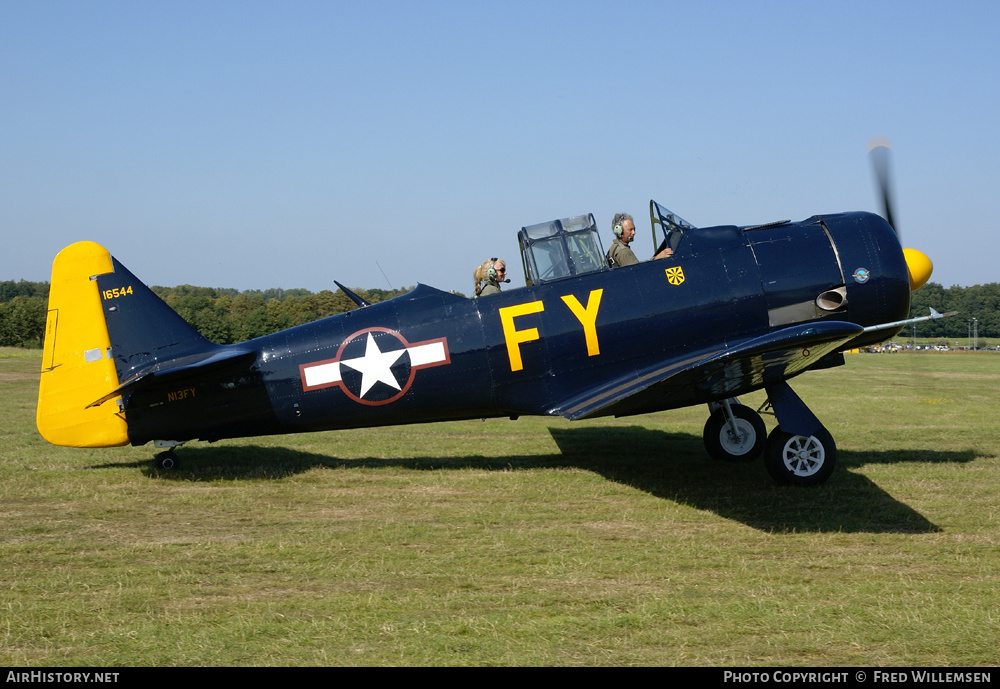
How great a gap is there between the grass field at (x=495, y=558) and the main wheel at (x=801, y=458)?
0.16 m

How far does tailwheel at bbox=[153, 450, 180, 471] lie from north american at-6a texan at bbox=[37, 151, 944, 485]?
505mm

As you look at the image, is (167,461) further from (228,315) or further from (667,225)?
(228,315)

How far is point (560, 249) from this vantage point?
769cm

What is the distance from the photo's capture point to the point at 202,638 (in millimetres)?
3883

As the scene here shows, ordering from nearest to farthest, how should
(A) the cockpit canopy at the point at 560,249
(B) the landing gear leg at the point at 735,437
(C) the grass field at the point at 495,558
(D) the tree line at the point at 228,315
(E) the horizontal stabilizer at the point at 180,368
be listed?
1. (C) the grass field at the point at 495,558
2. (E) the horizontal stabilizer at the point at 180,368
3. (A) the cockpit canopy at the point at 560,249
4. (B) the landing gear leg at the point at 735,437
5. (D) the tree line at the point at 228,315

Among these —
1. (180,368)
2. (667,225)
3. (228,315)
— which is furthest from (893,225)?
(228,315)

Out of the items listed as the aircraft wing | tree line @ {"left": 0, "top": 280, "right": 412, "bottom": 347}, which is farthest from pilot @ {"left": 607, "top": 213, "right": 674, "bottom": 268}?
tree line @ {"left": 0, "top": 280, "right": 412, "bottom": 347}

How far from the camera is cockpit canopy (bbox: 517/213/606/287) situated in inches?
301

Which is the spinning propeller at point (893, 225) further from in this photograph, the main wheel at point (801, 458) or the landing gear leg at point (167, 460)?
the landing gear leg at point (167, 460)

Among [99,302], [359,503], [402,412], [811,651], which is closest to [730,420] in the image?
[402,412]

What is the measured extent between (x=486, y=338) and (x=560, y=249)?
118cm

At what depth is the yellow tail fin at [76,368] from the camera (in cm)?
751

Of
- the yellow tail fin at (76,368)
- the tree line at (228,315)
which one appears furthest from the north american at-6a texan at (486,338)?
the tree line at (228,315)

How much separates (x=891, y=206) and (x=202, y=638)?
828cm
